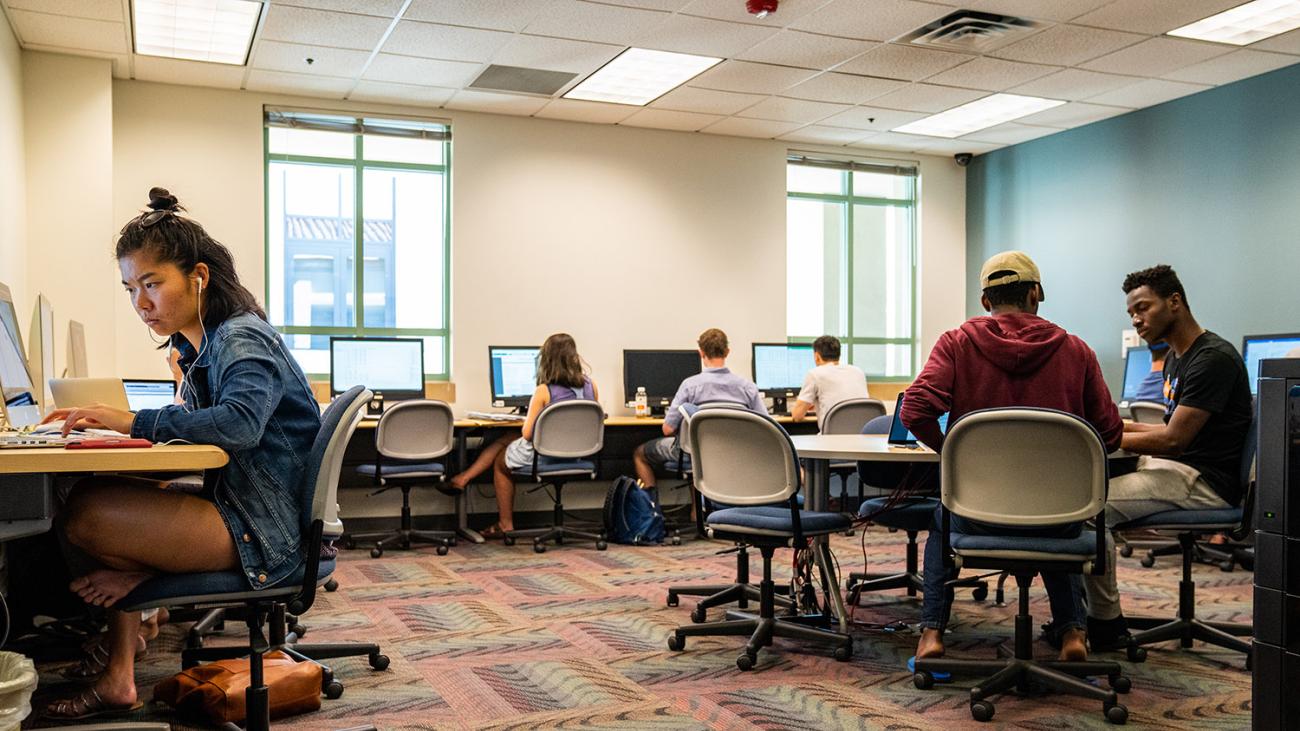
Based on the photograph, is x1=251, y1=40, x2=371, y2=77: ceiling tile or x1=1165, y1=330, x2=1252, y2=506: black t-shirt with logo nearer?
x1=1165, y1=330, x2=1252, y2=506: black t-shirt with logo

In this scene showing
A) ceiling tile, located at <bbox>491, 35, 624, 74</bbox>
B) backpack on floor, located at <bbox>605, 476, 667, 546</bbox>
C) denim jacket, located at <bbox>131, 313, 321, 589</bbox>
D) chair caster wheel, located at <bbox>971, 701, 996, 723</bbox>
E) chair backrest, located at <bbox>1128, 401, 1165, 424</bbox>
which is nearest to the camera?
denim jacket, located at <bbox>131, 313, 321, 589</bbox>

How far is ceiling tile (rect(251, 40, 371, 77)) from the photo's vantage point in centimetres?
551

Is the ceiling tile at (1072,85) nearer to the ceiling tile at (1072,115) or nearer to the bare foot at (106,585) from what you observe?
the ceiling tile at (1072,115)

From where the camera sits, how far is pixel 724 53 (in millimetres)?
5645

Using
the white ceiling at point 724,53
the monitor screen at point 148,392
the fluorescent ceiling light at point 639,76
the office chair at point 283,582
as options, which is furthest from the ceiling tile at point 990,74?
the office chair at point 283,582

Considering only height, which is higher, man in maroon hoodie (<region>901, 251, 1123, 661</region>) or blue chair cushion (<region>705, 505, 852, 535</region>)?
man in maroon hoodie (<region>901, 251, 1123, 661</region>)

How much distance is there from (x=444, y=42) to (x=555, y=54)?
596 millimetres

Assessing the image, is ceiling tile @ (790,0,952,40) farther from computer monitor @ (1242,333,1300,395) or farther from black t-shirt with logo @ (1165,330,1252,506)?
computer monitor @ (1242,333,1300,395)

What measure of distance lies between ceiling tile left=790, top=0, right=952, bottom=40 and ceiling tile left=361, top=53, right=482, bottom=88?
1924mm

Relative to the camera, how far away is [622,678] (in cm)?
311

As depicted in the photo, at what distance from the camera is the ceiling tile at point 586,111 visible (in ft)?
21.9

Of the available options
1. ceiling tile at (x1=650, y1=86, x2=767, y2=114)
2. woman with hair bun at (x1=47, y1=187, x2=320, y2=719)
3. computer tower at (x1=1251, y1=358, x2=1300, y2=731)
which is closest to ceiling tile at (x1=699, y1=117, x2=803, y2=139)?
ceiling tile at (x1=650, y1=86, x2=767, y2=114)

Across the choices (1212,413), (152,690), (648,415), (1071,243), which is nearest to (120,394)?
(152,690)

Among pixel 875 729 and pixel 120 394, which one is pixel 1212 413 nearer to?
pixel 875 729
